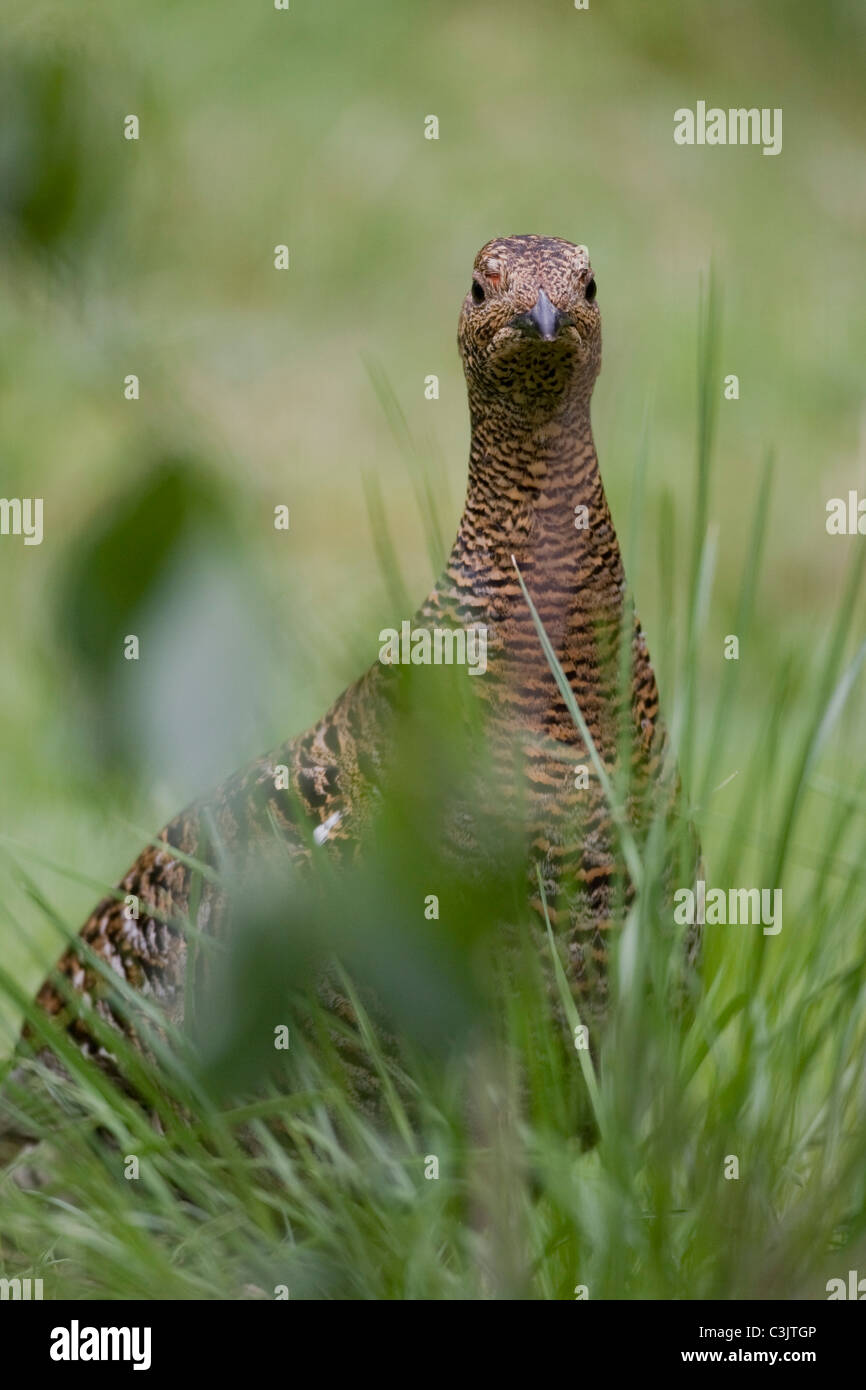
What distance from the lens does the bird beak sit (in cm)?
145

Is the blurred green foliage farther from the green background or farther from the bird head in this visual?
the bird head

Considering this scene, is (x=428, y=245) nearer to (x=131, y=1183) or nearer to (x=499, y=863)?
(x=131, y=1183)

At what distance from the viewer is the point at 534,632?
4.99 feet

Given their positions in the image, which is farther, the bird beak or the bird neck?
the bird neck

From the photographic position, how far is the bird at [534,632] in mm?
1421

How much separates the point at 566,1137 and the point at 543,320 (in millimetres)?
754

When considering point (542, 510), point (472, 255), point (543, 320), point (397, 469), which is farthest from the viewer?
point (472, 255)

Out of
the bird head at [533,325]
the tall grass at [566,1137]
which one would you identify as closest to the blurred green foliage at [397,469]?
the tall grass at [566,1137]

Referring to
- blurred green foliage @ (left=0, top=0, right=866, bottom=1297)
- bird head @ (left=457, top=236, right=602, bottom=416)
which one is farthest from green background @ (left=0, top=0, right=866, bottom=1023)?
bird head @ (left=457, top=236, right=602, bottom=416)

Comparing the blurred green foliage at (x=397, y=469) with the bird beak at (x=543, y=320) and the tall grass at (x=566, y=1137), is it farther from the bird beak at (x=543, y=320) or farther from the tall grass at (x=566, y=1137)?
the bird beak at (x=543, y=320)

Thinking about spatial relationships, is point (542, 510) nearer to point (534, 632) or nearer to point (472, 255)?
point (534, 632)

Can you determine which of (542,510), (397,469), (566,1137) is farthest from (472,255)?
(566,1137)

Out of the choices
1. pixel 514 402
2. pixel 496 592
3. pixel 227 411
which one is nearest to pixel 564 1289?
pixel 496 592

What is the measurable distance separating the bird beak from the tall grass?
0.63 feet
